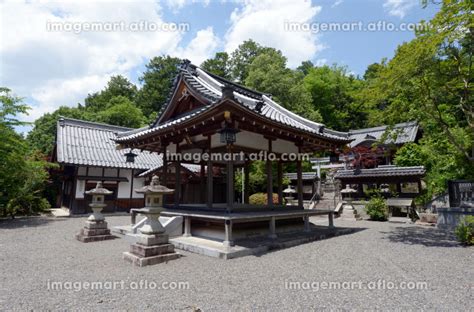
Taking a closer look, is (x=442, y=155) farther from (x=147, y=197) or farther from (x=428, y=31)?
(x=147, y=197)

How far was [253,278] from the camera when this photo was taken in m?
5.12

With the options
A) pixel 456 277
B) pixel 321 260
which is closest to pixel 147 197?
pixel 321 260

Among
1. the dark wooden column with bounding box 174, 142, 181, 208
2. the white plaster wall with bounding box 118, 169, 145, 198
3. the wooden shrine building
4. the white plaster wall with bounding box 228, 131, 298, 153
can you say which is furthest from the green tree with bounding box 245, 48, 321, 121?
the dark wooden column with bounding box 174, 142, 181, 208

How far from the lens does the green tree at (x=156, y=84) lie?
145 feet

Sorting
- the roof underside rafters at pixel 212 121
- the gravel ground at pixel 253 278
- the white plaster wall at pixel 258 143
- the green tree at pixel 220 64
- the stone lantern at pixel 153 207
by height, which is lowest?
the gravel ground at pixel 253 278

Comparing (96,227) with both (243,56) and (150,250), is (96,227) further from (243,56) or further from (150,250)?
(243,56)

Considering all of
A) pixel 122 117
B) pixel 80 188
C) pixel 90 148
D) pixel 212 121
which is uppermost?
pixel 122 117

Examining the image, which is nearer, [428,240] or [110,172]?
[428,240]

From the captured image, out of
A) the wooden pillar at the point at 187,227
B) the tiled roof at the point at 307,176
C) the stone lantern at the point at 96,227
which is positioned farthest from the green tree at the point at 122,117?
the wooden pillar at the point at 187,227

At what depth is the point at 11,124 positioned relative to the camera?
1394cm

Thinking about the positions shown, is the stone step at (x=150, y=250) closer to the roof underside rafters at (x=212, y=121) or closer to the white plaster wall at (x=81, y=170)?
the roof underside rafters at (x=212, y=121)

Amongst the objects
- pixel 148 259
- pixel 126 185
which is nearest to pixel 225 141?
pixel 148 259

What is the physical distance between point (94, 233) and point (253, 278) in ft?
22.0

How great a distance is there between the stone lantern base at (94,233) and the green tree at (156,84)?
3481 cm
